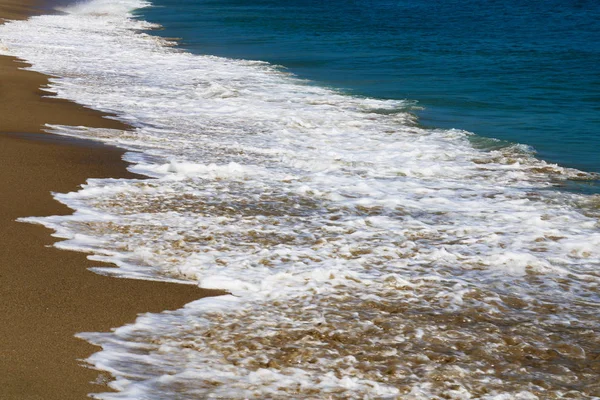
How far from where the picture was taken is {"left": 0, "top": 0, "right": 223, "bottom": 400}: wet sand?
4719mm

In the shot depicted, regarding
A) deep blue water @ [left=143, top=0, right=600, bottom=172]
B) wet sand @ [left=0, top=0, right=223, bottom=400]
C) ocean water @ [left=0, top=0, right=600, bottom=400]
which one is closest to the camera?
wet sand @ [left=0, top=0, right=223, bottom=400]

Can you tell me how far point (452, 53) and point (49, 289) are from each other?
74.4 ft

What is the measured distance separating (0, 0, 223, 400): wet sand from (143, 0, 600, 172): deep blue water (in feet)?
24.3

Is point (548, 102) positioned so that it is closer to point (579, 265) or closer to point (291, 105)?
point (291, 105)

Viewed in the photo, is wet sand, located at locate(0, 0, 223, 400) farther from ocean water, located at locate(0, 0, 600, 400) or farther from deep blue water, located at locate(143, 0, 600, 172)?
deep blue water, located at locate(143, 0, 600, 172)

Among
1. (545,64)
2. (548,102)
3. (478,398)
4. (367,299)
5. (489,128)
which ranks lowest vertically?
(478,398)

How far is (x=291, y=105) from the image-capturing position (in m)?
16.2

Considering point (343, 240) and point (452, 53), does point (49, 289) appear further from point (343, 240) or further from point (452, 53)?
point (452, 53)

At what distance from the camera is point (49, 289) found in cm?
602

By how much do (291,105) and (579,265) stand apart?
9.67 m

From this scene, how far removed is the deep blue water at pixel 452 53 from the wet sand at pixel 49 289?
24.3 ft

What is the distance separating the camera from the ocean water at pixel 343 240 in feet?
16.8

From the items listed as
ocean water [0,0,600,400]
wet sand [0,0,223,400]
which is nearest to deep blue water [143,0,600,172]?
ocean water [0,0,600,400]

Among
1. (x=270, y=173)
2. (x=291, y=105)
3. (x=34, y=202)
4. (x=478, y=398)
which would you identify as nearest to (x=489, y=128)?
(x=291, y=105)
